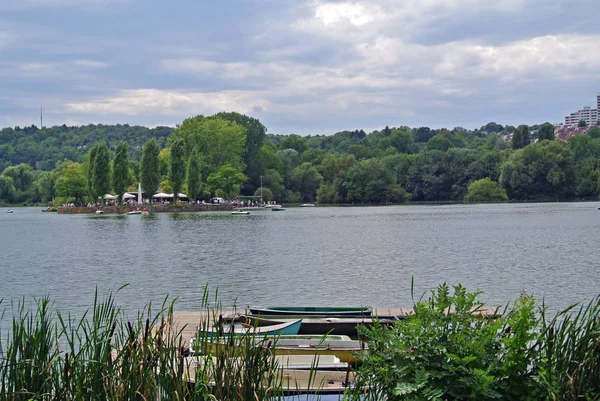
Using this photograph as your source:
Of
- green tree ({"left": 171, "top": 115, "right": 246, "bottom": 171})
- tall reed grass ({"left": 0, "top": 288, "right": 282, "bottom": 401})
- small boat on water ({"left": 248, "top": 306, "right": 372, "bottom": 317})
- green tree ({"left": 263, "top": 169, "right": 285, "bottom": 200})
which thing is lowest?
small boat on water ({"left": 248, "top": 306, "right": 372, "bottom": 317})

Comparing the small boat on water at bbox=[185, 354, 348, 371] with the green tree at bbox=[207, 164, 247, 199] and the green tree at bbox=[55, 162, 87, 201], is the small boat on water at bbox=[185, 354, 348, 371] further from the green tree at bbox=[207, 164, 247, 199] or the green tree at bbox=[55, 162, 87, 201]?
the green tree at bbox=[55, 162, 87, 201]

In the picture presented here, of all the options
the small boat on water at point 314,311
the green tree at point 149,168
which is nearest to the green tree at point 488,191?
the green tree at point 149,168

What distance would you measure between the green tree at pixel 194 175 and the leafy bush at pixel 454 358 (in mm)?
97844

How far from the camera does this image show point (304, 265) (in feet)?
112

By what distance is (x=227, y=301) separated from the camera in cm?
2291

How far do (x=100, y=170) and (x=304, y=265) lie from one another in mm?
71469

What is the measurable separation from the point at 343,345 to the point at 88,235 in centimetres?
5019

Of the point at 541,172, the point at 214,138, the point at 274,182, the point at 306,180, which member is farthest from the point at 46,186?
the point at 541,172

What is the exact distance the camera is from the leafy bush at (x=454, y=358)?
5.83 meters

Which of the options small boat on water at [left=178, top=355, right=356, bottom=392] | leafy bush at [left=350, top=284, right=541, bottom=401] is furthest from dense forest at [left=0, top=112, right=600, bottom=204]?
leafy bush at [left=350, top=284, right=541, bottom=401]

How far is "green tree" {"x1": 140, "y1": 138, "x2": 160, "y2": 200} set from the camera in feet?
330

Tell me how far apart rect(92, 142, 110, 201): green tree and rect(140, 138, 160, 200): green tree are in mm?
4744

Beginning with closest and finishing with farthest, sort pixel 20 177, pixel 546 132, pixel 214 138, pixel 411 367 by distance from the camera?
pixel 411 367
pixel 214 138
pixel 546 132
pixel 20 177

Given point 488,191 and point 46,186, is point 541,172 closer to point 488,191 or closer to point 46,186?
point 488,191
